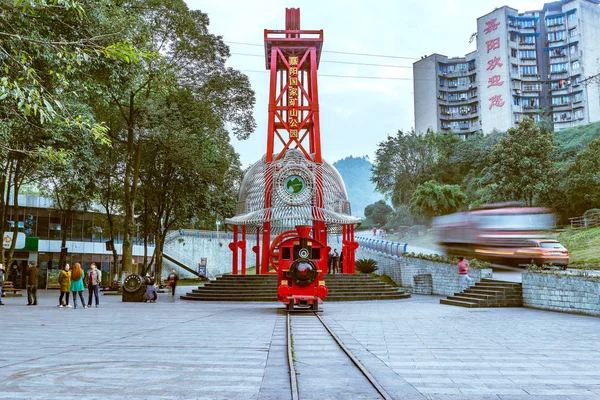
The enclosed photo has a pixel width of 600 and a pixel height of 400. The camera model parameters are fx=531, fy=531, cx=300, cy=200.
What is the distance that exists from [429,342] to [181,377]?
480 cm

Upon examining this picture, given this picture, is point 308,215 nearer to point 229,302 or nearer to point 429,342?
point 229,302

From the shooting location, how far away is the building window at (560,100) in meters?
72.2

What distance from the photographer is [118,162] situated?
96.3 feet

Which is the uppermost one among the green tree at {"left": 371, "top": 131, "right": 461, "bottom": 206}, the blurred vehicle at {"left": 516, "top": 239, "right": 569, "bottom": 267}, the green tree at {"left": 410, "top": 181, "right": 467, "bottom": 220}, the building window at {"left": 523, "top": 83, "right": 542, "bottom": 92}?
the building window at {"left": 523, "top": 83, "right": 542, "bottom": 92}

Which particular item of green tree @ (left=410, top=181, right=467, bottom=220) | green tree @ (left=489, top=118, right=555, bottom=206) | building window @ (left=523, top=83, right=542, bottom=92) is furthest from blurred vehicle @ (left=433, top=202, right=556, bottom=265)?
building window @ (left=523, top=83, right=542, bottom=92)

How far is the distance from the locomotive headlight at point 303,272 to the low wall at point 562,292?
687 centimetres

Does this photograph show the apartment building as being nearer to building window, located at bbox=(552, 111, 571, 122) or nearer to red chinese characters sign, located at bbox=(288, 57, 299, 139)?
building window, located at bbox=(552, 111, 571, 122)

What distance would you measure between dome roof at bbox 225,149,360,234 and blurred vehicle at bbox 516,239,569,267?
7.20 m

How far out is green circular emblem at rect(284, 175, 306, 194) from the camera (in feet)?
79.9

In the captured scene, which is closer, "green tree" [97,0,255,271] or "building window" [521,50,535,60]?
"green tree" [97,0,255,271]

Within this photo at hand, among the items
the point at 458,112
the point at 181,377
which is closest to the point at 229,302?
the point at 181,377

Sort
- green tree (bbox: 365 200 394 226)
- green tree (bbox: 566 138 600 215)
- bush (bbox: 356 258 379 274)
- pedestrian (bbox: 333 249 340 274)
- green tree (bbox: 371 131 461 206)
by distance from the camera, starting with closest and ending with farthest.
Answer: pedestrian (bbox: 333 249 340 274) → bush (bbox: 356 258 379 274) → green tree (bbox: 566 138 600 215) → green tree (bbox: 371 131 461 206) → green tree (bbox: 365 200 394 226)

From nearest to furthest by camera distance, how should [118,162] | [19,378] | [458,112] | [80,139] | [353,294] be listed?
[19,378]
[80,139]
[353,294]
[118,162]
[458,112]

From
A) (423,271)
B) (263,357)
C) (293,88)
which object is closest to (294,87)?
(293,88)
